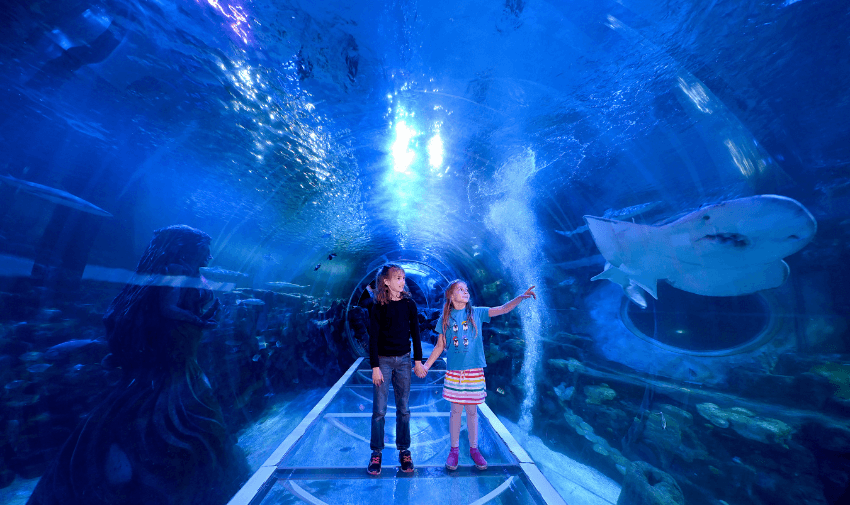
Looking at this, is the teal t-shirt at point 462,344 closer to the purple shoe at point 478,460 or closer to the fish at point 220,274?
the purple shoe at point 478,460

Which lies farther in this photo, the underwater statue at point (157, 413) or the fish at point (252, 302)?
the fish at point (252, 302)

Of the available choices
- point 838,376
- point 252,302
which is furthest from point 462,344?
point 252,302

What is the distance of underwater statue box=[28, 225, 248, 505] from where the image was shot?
3.60m

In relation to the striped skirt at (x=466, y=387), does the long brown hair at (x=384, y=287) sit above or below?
above

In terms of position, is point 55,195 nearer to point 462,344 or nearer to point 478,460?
point 462,344

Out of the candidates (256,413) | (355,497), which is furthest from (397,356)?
(256,413)

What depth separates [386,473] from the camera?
9.37ft

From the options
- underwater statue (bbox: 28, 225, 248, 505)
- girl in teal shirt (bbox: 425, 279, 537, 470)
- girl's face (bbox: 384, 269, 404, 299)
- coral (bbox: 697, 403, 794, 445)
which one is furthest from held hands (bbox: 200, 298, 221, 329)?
coral (bbox: 697, 403, 794, 445)

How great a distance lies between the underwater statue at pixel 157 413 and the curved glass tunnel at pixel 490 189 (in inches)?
1.5

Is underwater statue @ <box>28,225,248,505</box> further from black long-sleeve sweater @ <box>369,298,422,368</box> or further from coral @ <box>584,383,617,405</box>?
coral @ <box>584,383,617,405</box>

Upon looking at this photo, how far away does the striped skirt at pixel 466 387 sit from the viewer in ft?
9.74

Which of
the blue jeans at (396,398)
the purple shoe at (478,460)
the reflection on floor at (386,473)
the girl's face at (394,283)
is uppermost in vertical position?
the girl's face at (394,283)

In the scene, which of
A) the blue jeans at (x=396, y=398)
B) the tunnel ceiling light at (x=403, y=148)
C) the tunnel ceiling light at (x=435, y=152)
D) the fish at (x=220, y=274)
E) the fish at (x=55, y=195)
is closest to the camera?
the blue jeans at (x=396, y=398)

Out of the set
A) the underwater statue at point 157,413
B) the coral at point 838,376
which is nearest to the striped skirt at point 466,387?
the coral at point 838,376
